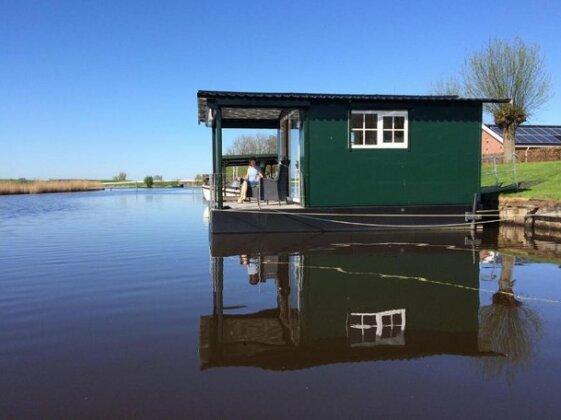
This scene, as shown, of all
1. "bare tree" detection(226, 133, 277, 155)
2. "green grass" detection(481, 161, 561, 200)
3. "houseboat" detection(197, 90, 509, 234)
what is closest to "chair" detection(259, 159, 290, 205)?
"houseboat" detection(197, 90, 509, 234)

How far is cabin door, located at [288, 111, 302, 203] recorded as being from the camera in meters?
14.5

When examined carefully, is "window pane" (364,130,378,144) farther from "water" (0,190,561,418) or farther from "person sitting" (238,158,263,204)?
"water" (0,190,561,418)

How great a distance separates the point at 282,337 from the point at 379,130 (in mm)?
9839

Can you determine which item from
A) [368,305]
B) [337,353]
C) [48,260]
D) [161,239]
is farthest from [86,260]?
[337,353]

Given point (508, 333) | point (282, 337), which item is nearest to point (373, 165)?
point (508, 333)

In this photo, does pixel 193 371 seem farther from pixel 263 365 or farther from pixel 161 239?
pixel 161 239

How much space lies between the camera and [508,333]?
16.4 feet

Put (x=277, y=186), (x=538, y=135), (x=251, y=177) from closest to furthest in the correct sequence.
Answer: (x=277, y=186) < (x=251, y=177) < (x=538, y=135)

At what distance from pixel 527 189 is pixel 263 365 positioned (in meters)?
16.4

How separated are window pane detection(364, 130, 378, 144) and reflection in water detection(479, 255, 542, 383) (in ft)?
→ 25.2

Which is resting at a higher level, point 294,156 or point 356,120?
point 356,120

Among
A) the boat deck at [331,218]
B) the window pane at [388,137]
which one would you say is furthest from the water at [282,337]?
the window pane at [388,137]

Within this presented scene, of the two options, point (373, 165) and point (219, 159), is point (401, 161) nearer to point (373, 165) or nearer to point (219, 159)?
point (373, 165)

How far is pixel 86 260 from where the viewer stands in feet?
32.9
